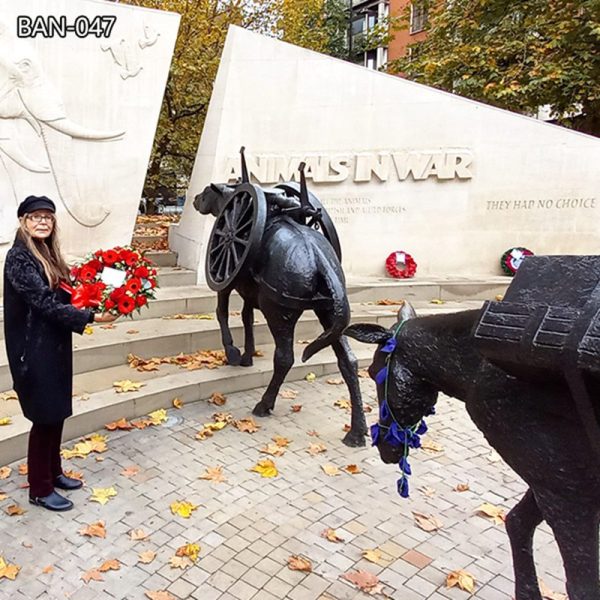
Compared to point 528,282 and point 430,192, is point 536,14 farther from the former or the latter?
point 528,282

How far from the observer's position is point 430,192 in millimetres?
8664

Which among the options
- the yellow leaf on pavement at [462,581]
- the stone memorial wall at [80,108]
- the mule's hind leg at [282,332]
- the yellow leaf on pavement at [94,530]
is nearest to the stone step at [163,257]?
the stone memorial wall at [80,108]

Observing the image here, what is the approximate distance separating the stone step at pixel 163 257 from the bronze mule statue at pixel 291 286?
3.43 metres

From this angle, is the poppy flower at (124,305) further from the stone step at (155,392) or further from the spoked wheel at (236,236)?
the stone step at (155,392)

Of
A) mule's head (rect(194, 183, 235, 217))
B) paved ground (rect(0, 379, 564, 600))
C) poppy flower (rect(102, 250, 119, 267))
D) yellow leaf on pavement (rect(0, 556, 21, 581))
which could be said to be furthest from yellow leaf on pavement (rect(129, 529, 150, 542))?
mule's head (rect(194, 183, 235, 217))

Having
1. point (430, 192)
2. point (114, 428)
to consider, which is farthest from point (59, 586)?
point (430, 192)

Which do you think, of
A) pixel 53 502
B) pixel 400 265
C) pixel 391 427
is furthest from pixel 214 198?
pixel 400 265

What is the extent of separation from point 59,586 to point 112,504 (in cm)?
71

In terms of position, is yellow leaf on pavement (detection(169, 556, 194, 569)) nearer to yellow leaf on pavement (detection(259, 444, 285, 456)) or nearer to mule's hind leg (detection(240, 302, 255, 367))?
yellow leaf on pavement (detection(259, 444, 285, 456))

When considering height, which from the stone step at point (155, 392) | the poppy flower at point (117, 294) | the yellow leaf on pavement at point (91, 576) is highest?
the poppy flower at point (117, 294)

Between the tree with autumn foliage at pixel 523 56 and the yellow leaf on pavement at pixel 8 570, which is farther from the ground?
the tree with autumn foliage at pixel 523 56

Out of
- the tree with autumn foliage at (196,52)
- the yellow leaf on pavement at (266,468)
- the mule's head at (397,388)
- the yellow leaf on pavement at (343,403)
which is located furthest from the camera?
the tree with autumn foliage at (196,52)

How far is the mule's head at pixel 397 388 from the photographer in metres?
2.03

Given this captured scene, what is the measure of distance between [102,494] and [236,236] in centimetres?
209
